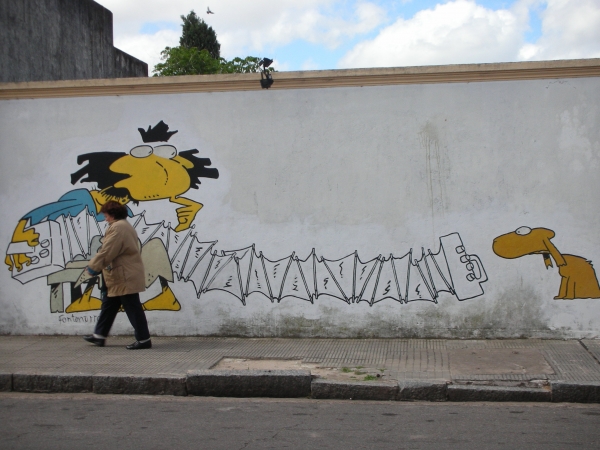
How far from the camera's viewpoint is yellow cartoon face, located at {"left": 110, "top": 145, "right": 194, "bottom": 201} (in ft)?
26.5

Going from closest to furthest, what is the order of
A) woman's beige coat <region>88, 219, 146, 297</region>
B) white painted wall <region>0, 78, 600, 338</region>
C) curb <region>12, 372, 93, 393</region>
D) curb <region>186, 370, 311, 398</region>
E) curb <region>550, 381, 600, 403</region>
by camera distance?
curb <region>550, 381, 600, 403</region> < curb <region>186, 370, 311, 398</region> < curb <region>12, 372, 93, 393</region> < woman's beige coat <region>88, 219, 146, 297</region> < white painted wall <region>0, 78, 600, 338</region>

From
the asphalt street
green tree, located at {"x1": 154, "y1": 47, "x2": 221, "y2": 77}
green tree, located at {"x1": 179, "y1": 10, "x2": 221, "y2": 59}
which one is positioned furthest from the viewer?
green tree, located at {"x1": 179, "y1": 10, "x2": 221, "y2": 59}

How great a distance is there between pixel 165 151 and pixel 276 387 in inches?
137

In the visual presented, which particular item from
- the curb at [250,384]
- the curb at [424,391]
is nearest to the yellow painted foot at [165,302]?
the curb at [250,384]

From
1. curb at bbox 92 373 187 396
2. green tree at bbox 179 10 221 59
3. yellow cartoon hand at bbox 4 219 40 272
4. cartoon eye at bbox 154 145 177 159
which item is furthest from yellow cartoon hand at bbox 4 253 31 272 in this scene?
green tree at bbox 179 10 221 59

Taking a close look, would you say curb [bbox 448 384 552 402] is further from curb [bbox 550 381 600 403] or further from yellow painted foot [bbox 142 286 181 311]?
yellow painted foot [bbox 142 286 181 311]

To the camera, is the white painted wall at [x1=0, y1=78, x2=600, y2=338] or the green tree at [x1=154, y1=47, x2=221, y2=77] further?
the green tree at [x1=154, y1=47, x2=221, y2=77]

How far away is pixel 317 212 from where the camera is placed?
7836 millimetres

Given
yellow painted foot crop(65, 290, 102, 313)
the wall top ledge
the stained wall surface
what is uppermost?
the stained wall surface

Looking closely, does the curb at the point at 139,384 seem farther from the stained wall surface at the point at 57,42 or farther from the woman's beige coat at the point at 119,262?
the stained wall surface at the point at 57,42

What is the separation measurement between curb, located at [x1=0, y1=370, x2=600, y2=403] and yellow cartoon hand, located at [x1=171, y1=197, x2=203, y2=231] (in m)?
2.33

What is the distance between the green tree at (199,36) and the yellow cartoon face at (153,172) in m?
29.5

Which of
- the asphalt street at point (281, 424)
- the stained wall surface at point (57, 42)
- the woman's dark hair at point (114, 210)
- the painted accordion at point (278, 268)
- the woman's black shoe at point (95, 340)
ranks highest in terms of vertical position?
the stained wall surface at point (57, 42)

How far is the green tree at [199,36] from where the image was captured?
3644 centimetres
